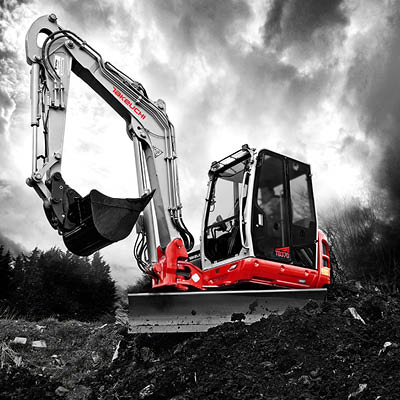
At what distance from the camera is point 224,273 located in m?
7.21

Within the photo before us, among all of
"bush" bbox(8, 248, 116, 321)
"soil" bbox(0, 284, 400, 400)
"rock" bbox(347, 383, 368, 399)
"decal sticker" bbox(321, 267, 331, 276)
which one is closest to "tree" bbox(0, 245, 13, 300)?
"bush" bbox(8, 248, 116, 321)

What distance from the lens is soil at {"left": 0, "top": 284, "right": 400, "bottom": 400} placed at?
15.3 ft

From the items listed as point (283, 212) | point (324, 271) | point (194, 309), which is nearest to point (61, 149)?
point (194, 309)

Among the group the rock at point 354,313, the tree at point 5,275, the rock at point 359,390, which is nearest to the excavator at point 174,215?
the rock at point 354,313

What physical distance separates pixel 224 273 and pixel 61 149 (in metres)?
2.83

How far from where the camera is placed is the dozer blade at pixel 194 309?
659 centimetres

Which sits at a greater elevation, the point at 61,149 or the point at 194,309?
the point at 61,149

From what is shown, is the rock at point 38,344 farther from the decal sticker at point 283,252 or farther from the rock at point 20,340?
the decal sticker at point 283,252

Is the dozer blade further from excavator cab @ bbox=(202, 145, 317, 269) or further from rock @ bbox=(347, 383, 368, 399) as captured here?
rock @ bbox=(347, 383, 368, 399)

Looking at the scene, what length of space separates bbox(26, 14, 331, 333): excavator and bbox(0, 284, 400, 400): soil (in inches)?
19.3

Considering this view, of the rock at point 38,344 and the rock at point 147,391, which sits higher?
the rock at point 38,344

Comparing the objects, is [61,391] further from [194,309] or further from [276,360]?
[276,360]

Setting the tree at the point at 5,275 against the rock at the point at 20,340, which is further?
the tree at the point at 5,275

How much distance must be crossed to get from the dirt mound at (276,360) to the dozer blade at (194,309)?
24cm
